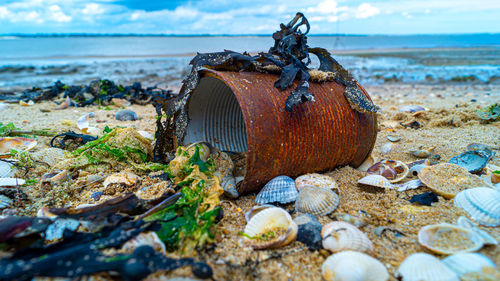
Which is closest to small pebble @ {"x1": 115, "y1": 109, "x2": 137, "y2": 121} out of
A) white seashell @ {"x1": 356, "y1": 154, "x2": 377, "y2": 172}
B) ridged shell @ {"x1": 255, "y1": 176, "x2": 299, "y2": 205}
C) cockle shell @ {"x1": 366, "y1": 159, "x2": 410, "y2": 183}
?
ridged shell @ {"x1": 255, "y1": 176, "x2": 299, "y2": 205}

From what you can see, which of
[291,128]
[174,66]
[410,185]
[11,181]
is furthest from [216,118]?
[174,66]

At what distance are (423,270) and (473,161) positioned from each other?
6.15ft

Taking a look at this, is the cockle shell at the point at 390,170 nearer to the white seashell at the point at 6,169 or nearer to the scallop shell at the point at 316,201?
the scallop shell at the point at 316,201

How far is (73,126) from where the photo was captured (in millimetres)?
4695

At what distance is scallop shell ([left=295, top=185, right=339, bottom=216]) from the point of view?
7.14 ft

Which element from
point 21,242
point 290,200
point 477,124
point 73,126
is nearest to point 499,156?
point 477,124

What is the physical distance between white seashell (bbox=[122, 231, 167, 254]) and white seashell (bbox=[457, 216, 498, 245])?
1740 mm

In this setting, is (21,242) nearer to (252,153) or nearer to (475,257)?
(252,153)

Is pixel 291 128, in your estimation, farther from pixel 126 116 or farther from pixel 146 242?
pixel 126 116

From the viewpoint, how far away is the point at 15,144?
3305 millimetres

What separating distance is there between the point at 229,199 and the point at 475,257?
1.57m

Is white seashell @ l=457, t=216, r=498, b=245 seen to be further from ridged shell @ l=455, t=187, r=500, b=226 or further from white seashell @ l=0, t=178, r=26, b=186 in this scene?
white seashell @ l=0, t=178, r=26, b=186

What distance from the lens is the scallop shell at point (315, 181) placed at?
7.93ft

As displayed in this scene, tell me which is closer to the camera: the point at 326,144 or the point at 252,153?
the point at 252,153
